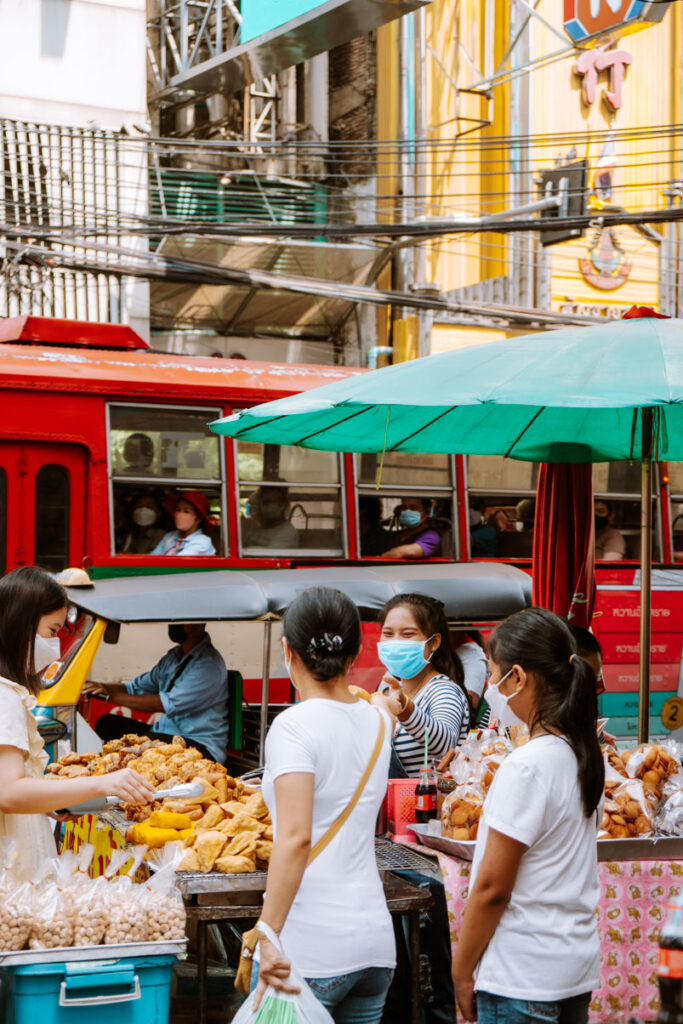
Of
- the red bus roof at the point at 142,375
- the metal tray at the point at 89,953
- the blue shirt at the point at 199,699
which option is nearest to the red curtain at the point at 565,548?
the blue shirt at the point at 199,699

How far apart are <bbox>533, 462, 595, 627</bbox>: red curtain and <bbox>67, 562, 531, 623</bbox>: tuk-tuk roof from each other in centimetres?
100

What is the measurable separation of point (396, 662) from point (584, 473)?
7.43 ft

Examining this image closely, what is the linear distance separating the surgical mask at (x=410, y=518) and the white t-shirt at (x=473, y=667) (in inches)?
132

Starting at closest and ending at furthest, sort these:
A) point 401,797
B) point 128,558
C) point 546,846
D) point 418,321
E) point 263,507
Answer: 1. point 546,846
2. point 401,797
3. point 128,558
4. point 263,507
5. point 418,321

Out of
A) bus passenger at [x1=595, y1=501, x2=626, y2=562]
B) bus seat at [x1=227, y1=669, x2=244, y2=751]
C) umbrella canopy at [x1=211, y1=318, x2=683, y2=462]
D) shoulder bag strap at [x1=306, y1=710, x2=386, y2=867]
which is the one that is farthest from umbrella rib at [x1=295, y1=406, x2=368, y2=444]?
bus passenger at [x1=595, y1=501, x2=626, y2=562]

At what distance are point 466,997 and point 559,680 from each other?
87cm

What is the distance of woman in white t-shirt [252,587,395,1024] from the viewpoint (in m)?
3.13

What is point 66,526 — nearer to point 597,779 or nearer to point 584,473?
point 584,473

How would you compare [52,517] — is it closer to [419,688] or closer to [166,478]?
[166,478]

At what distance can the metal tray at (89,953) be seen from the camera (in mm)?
3342

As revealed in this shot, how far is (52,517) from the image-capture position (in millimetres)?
9922

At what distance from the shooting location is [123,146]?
18.1 m

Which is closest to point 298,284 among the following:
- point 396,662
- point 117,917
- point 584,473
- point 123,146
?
point 123,146

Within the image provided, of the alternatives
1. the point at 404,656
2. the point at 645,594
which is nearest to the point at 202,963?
the point at 404,656
